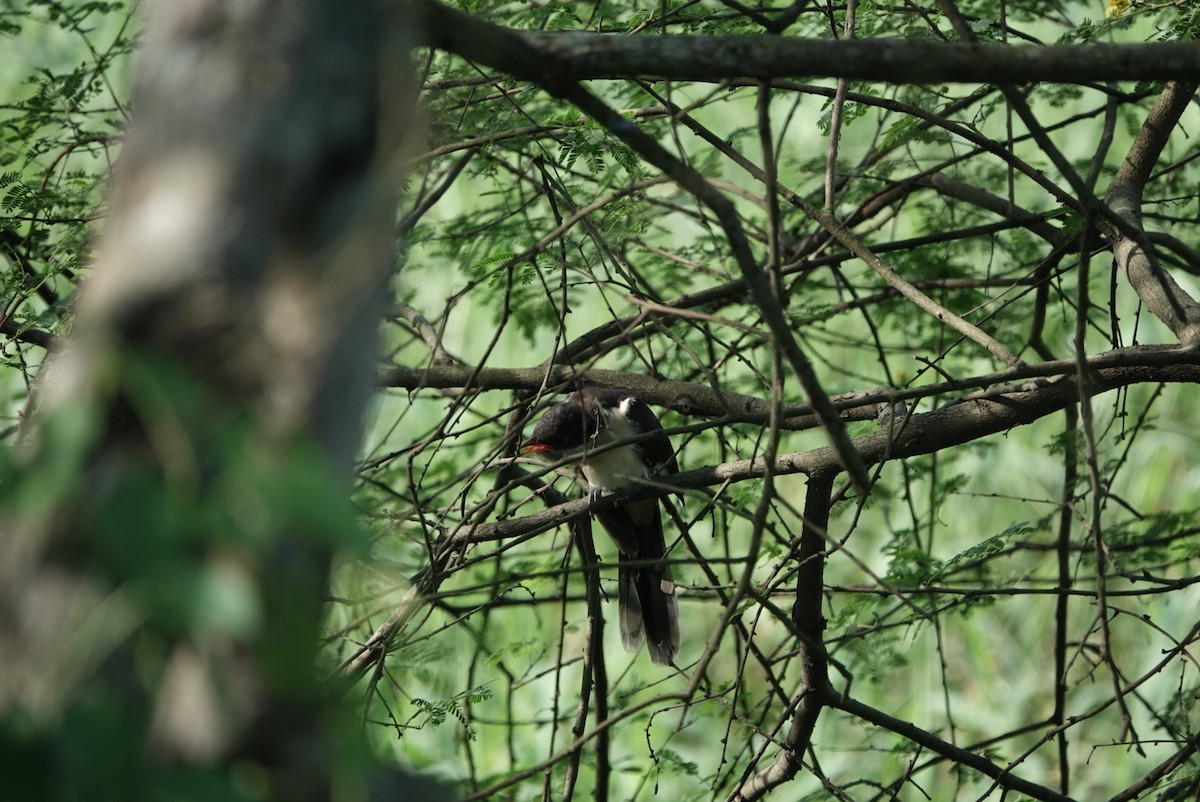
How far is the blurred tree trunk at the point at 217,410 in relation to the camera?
99 centimetres

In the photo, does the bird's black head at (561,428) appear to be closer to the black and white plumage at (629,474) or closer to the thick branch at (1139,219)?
the black and white plumage at (629,474)

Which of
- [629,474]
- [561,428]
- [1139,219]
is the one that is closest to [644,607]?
[629,474]

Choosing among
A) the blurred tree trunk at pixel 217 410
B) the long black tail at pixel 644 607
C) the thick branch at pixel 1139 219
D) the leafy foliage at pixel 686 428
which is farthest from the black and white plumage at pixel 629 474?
the blurred tree trunk at pixel 217 410

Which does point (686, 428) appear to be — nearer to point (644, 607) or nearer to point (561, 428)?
point (561, 428)

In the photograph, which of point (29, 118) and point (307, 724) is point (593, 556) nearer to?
point (29, 118)

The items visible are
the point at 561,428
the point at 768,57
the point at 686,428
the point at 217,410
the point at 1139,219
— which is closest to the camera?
the point at 217,410

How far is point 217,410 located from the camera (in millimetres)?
1148

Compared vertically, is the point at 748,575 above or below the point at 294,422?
above

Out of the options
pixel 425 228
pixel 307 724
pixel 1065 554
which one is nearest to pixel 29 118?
pixel 425 228

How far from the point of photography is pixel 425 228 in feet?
16.2

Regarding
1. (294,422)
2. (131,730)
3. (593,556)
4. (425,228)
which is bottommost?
(131,730)

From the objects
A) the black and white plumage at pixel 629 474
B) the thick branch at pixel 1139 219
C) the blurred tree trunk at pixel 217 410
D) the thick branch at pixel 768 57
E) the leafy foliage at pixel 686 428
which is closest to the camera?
the blurred tree trunk at pixel 217 410

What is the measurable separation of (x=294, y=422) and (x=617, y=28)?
317 cm

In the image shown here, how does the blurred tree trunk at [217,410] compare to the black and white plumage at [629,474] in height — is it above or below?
below
